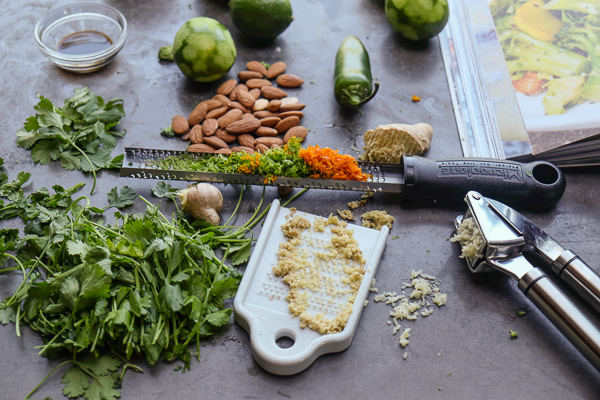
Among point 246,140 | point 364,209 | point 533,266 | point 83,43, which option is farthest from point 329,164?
point 83,43

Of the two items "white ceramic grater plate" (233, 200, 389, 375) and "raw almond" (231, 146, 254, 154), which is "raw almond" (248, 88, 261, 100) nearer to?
"raw almond" (231, 146, 254, 154)

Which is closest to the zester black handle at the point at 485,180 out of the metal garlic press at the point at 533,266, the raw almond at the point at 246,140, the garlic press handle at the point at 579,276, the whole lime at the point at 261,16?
the metal garlic press at the point at 533,266

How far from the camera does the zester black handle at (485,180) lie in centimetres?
116

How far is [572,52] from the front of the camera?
1.37 m

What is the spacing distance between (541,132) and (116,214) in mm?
1014

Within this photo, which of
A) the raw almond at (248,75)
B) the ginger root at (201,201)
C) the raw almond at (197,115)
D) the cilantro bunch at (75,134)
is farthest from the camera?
the raw almond at (248,75)

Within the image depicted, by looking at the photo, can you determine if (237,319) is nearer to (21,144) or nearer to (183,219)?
(183,219)

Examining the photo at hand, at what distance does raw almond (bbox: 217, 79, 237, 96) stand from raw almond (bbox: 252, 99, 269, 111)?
0.09 metres

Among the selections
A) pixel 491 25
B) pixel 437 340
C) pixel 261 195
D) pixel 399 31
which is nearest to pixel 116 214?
pixel 261 195

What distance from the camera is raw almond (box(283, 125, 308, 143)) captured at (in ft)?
4.33

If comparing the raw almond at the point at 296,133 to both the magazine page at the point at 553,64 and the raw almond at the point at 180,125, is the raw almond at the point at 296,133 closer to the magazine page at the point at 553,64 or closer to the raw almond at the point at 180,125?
the raw almond at the point at 180,125

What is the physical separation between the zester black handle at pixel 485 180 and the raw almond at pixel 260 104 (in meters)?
0.41

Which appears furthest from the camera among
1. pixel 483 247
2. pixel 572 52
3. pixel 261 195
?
pixel 572 52

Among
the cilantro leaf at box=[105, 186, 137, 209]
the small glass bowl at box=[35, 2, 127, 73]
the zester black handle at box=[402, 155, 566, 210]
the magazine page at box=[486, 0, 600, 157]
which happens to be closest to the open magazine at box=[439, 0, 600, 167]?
the magazine page at box=[486, 0, 600, 157]
